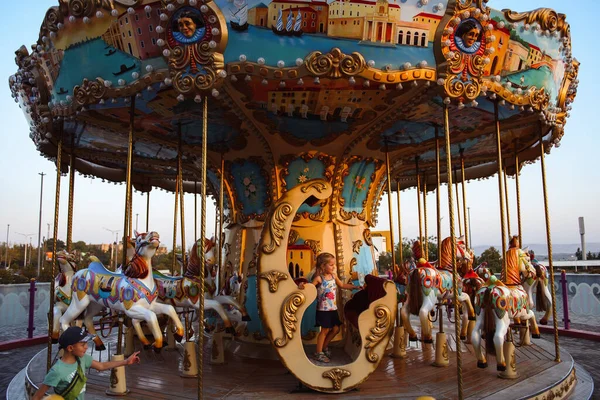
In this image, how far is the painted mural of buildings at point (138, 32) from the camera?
543cm

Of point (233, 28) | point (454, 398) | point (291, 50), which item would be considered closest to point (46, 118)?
point (233, 28)

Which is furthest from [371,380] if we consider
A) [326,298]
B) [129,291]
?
[129,291]

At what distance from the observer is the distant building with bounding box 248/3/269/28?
5180 mm

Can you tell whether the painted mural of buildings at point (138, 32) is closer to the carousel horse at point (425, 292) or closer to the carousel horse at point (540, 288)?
the carousel horse at point (425, 292)

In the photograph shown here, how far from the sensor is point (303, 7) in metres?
5.13

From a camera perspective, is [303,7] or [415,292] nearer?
[303,7]

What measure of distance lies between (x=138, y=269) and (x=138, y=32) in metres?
2.82

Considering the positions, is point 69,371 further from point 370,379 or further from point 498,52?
point 498,52

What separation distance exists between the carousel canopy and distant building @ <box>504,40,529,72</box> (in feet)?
0.06

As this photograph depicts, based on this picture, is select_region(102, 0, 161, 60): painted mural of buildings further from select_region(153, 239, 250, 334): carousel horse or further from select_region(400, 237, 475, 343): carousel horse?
select_region(400, 237, 475, 343): carousel horse

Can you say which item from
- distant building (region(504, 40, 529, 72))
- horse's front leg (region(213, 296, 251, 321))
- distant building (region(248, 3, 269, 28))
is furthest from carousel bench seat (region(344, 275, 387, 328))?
distant building (region(248, 3, 269, 28))

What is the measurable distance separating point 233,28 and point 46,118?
3.38m

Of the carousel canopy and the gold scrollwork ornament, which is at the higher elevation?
the carousel canopy

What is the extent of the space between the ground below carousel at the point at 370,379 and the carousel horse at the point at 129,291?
606 mm
